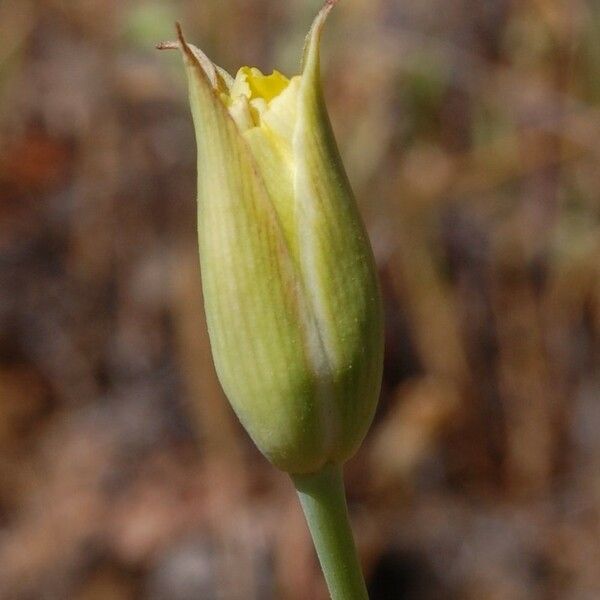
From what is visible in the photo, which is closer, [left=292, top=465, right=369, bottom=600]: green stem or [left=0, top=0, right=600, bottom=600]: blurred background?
[left=292, top=465, right=369, bottom=600]: green stem

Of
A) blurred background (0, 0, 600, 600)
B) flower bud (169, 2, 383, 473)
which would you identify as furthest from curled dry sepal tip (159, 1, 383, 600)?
blurred background (0, 0, 600, 600)

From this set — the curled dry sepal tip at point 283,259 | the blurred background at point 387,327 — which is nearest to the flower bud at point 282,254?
the curled dry sepal tip at point 283,259

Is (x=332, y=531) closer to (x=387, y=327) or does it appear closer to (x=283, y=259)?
(x=283, y=259)

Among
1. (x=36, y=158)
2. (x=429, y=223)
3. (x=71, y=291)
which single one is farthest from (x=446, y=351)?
(x=36, y=158)

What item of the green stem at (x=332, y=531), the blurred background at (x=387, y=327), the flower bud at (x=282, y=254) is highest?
the flower bud at (x=282, y=254)

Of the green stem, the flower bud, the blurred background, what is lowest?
the blurred background

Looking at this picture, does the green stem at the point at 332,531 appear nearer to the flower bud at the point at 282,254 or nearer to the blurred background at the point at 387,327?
the flower bud at the point at 282,254

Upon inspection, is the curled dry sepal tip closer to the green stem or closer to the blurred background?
the green stem
